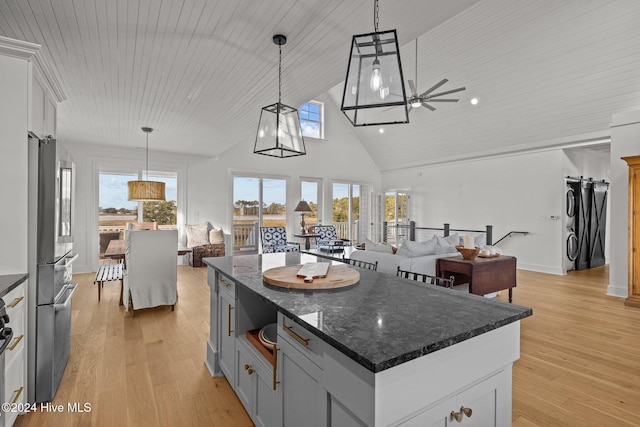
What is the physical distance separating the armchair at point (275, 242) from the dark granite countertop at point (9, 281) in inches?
194

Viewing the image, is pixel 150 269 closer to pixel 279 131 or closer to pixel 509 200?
pixel 279 131

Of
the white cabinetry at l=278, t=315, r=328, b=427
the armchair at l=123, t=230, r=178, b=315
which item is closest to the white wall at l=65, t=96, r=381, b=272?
the armchair at l=123, t=230, r=178, b=315

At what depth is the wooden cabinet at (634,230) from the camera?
167 inches

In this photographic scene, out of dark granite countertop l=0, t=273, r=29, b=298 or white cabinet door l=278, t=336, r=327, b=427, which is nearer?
white cabinet door l=278, t=336, r=327, b=427

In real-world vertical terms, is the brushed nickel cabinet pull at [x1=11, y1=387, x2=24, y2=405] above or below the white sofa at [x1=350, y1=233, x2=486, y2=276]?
below

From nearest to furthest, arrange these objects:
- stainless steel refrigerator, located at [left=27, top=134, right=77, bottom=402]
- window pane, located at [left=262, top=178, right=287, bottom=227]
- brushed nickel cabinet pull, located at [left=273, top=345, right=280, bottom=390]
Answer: brushed nickel cabinet pull, located at [left=273, top=345, right=280, bottom=390] → stainless steel refrigerator, located at [left=27, top=134, right=77, bottom=402] → window pane, located at [left=262, top=178, right=287, bottom=227]

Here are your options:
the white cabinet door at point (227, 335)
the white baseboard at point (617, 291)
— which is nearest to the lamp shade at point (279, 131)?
the white cabinet door at point (227, 335)

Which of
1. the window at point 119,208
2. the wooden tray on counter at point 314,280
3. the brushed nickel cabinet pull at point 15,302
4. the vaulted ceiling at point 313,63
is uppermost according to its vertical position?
the vaulted ceiling at point 313,63

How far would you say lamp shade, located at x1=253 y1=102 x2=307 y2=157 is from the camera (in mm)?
2404

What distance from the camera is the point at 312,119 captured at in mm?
9078

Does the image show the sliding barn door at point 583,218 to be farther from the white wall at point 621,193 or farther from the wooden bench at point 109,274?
the wooden bench at point 109,274

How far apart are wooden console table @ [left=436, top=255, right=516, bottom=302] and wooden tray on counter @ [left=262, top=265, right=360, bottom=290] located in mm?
2417

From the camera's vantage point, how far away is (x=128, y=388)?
2264mm

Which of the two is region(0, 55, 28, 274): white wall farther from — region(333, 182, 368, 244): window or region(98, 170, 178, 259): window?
region(333, 182, 368, 244): window
